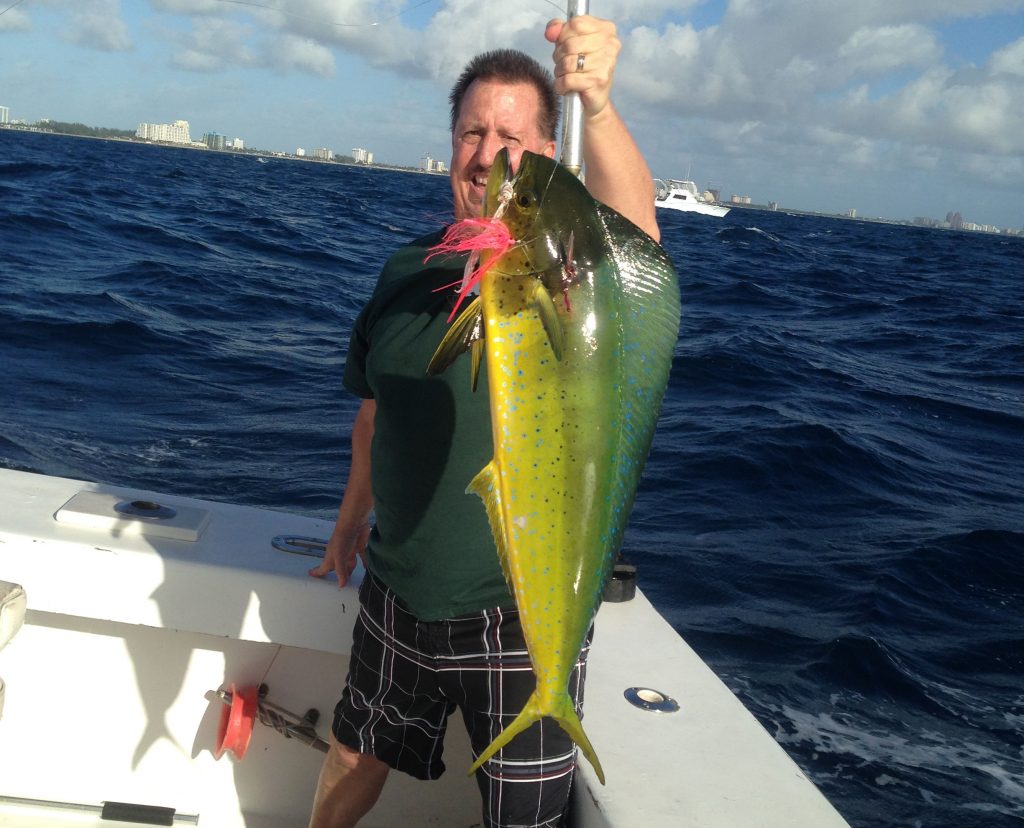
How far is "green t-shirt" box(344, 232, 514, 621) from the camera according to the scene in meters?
2.18

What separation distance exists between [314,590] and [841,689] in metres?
3.85

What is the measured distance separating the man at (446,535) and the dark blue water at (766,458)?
252mm

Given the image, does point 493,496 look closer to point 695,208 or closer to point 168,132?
point 695,208

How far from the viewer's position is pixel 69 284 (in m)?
14.9

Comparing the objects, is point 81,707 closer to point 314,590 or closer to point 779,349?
point 314,590

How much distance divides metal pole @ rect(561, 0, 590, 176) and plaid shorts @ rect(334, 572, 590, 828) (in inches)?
38.3

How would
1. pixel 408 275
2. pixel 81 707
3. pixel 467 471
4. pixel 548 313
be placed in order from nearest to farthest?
pixel 548 313
pixel 467 471
pixel 408 275
pixel 81 707

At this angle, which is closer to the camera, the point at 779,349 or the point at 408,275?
the point at 408,275

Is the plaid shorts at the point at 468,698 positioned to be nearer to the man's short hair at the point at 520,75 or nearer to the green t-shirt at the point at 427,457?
the green t-shirt at the point at 427,457

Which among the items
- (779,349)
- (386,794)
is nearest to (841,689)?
(386,794)

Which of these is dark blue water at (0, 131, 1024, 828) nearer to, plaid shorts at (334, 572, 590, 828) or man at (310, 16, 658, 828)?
man at (310, 16, 658, 828)

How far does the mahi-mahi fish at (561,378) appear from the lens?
157 centimetres

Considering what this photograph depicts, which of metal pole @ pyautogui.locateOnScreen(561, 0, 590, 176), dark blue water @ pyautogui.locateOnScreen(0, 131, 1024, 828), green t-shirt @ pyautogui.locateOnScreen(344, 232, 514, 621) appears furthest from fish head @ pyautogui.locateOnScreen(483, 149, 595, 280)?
green t-shirt @ pyautogui.locateOnScreen(344, 232, 514, 621)

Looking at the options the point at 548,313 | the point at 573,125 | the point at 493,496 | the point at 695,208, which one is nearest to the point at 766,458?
the point at 573,125
